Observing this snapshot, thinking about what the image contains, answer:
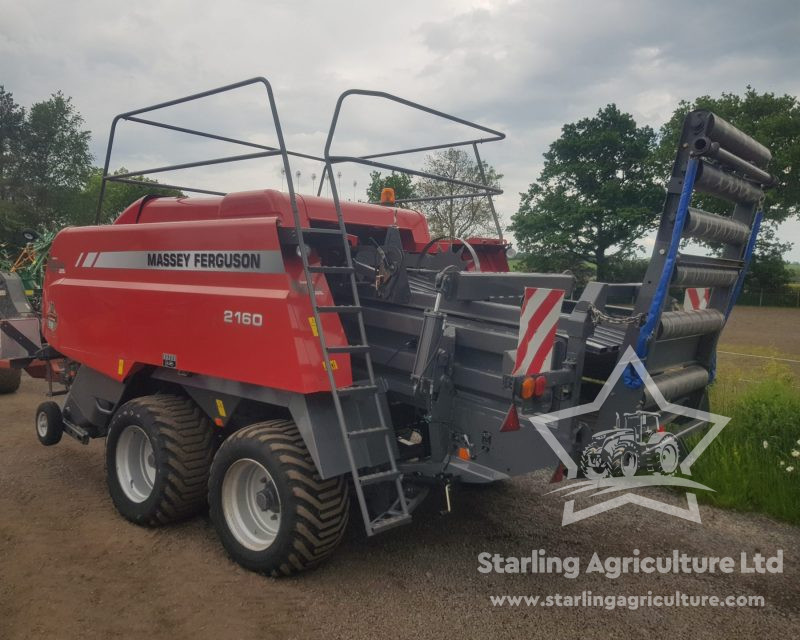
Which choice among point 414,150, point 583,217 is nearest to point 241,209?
point 414,150

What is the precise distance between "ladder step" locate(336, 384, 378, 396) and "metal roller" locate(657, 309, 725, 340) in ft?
5.10

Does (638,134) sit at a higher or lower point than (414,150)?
higher

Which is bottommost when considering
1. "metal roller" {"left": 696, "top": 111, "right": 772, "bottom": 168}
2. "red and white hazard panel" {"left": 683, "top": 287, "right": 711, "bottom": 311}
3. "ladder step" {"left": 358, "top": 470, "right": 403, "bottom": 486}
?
"ladder step" {"left": 358, "top": 470, "right": 403, "bottom": 486}

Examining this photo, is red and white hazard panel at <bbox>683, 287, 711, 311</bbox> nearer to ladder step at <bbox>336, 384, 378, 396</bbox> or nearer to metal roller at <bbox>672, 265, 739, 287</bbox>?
metal roller at <bbox>672, 265, 739, 287</bbox>

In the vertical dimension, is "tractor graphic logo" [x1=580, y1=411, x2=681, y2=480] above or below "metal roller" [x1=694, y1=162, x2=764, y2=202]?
below

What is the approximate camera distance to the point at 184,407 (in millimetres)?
4164

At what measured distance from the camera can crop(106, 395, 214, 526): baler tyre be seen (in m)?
3.99

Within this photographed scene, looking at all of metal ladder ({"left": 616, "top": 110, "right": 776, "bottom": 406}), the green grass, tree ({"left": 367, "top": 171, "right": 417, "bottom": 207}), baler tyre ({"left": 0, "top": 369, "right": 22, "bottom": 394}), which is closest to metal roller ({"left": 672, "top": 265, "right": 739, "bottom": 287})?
metal ladder ({"left": 616, "top": 110, "right": 776, "bottom": 406})

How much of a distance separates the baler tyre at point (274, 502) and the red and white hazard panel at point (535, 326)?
1.23 m

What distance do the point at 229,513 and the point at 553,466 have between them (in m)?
1.91

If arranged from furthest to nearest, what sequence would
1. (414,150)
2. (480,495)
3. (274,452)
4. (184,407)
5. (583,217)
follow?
(583,217)
(414,150)
(480,495)
(184,407)
(274,452)

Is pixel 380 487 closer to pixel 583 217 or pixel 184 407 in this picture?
pixel 184 407

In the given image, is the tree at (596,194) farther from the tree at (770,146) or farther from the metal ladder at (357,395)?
the metal ladder at (357,395)

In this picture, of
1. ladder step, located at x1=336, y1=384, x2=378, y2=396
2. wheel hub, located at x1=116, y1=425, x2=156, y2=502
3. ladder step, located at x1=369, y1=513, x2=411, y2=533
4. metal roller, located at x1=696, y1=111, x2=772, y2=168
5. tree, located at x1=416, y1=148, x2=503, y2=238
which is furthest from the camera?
tree, located at x1=416, y1=148, x2=503, y2=238
